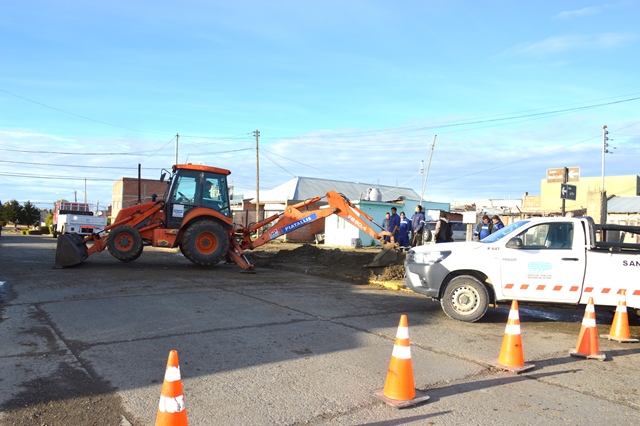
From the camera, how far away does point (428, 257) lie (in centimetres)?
911

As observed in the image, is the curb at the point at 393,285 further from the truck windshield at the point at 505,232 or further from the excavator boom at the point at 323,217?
the truck windshield at the point at 505,232

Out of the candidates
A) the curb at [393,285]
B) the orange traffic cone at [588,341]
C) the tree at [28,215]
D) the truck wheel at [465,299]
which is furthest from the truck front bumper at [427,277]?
the tree at [28,215]

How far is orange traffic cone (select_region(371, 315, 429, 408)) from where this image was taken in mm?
4793

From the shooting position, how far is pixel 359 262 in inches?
642

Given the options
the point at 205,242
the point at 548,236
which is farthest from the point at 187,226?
the point at 548,236

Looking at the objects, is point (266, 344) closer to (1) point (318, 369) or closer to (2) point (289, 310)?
(1) point (318, 369)

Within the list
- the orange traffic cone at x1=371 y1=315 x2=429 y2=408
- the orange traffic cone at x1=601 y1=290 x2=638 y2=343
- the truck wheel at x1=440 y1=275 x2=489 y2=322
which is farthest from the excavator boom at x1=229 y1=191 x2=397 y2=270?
the orange traffic cone at x1=371 y1=315 x2=429 y2=408

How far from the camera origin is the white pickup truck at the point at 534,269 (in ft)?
26.7

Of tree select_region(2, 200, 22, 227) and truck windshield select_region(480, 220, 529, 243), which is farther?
tree select_region(2, 200, 22, 227)

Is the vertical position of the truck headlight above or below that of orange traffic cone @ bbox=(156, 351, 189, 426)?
above

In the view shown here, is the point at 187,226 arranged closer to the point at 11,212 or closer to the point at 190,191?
the point at 190,191

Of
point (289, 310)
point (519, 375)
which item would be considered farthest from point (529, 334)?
point (289, 310)

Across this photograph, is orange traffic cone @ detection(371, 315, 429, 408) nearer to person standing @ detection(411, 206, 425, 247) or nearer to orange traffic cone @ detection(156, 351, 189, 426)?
orange traffic cone @ detection(156, 351, 189, 426)

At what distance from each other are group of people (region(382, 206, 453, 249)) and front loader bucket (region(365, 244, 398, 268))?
1.30 metres
